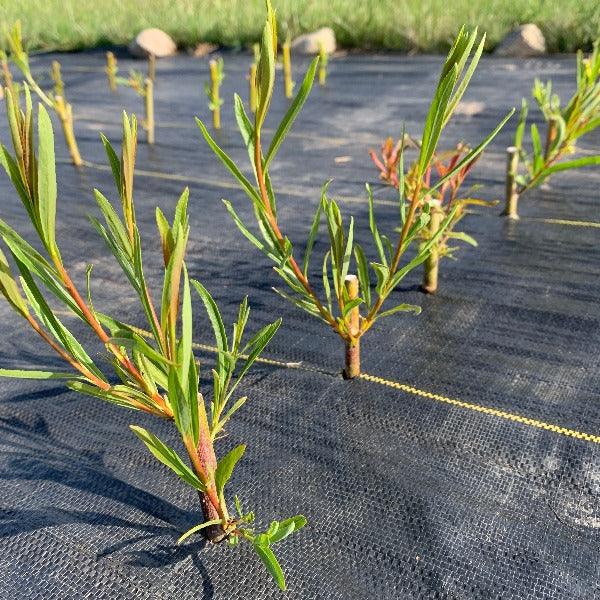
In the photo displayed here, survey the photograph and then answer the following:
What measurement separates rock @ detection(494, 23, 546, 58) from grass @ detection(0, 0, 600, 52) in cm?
16

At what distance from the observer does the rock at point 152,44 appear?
24.7 ft

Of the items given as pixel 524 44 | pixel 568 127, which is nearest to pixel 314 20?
pixel 524 44

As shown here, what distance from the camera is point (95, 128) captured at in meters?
4.87

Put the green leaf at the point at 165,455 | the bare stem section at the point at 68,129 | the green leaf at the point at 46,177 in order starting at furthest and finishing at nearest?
the bare stem section at the point at 68,129 → the green leaf at the point at 165,455 → the green leaf at the point at 46,177

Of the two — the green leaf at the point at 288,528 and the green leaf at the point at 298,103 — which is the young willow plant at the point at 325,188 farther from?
the green leaf at the point at 288,528

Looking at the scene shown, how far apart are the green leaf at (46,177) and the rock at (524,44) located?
19.7ft

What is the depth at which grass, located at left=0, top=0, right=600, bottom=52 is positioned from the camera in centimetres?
632

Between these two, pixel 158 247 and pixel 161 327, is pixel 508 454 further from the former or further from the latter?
pixel 158 247

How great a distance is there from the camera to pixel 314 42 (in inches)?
272

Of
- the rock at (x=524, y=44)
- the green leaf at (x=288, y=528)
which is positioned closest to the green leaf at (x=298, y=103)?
the green leaf at (x=288, y=528)

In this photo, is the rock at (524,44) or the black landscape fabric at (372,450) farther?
the rock at (524,44)

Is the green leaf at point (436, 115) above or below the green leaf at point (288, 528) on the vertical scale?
above

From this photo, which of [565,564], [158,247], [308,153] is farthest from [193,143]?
[565,564]

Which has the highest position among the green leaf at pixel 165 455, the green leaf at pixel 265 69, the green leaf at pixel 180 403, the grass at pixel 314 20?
the grass at pixel 314 20
